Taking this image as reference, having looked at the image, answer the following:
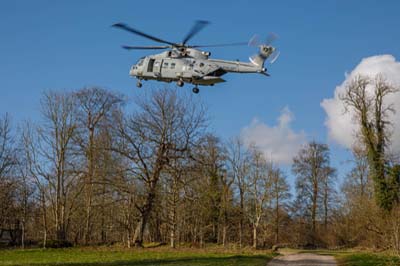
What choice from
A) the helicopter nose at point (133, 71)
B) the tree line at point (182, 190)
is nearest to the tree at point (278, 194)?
the tree line at point (182, 190)

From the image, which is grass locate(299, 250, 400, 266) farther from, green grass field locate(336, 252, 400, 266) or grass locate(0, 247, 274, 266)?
grass locate(0, 247, 274, 266)

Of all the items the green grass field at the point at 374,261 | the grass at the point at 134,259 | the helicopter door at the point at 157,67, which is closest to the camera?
the green grass field at the point at 374,261

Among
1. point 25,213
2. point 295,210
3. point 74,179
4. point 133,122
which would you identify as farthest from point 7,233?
point 295,210

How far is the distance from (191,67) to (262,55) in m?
3.19

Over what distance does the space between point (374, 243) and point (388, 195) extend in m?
3.57

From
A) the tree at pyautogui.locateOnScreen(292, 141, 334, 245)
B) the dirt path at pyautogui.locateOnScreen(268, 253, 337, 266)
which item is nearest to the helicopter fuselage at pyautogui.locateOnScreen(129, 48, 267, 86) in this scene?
the dirt path at pyautogui.locateOnScreen(268, 253, 337, 266)

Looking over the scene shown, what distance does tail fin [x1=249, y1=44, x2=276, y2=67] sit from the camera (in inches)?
772

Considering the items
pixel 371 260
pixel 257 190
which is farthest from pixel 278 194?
pixel 371 260

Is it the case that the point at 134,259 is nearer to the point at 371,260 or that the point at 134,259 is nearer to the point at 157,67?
the point at 157,67

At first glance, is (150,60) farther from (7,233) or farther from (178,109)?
(7,233)

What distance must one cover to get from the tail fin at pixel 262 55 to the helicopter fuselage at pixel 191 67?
4.6 inches

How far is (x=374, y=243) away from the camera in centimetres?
3359

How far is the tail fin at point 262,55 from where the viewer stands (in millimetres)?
19609

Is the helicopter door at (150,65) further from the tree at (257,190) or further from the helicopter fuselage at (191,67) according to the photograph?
the tree at (257,190)
